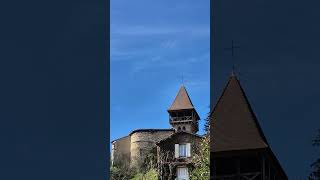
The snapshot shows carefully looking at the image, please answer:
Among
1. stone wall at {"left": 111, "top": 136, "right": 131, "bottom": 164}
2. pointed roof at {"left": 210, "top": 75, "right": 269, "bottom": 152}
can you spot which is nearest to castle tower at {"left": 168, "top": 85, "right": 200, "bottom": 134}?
pointed roof at {"left": 210, "top": 75, "right": 269, "bottom": 152}

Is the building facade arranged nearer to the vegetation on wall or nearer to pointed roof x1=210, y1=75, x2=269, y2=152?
pointed roof x1=210, y1=75, x2=269, y2=152

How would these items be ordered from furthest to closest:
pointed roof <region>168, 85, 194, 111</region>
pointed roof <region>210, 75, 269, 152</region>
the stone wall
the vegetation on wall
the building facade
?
the stone wall, the building facade, pointed roof <region>210, 75, 269, 152</region>, the vegetation on wall, pointed roof <region>168, 85, 194, 111</region>

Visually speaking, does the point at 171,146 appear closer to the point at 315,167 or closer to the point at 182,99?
the point at 182,99

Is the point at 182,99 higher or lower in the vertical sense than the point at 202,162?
higher

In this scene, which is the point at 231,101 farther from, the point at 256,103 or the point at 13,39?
the point at 13,39

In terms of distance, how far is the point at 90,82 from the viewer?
2324 millimetres

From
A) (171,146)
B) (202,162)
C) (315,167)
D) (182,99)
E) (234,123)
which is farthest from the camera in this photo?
(171,146)

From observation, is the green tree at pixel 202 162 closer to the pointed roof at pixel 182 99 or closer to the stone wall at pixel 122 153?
the pointed roof at pixel 182 99

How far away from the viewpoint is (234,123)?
4324 millimetres

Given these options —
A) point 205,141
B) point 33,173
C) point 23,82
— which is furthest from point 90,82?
point 205,141

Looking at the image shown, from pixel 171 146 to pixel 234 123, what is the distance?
450cm

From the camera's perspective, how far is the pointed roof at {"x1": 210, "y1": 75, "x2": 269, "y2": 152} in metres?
3.51

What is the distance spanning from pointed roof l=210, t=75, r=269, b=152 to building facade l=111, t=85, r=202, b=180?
182 mm

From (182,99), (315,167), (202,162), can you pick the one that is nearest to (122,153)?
(182,99)
